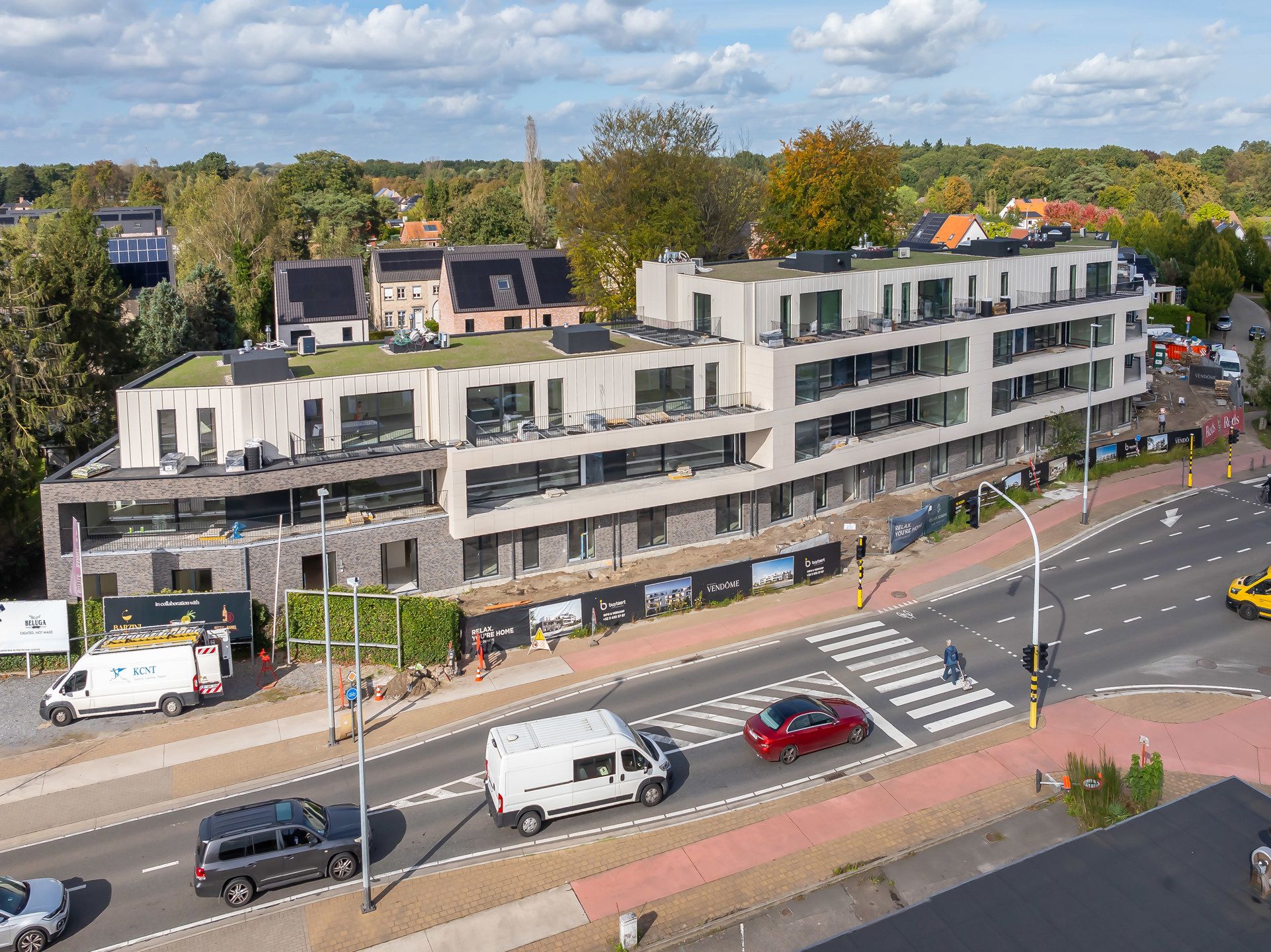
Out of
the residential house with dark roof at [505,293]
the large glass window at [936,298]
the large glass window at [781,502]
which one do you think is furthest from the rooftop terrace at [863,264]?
the residential house with dark roof at [505,293]

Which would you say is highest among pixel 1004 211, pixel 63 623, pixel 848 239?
pixel 1004 211

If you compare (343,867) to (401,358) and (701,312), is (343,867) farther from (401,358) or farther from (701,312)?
(701,312)

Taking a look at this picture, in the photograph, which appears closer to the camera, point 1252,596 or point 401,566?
point 1252,596

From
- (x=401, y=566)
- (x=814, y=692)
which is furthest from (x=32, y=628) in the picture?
(x=814, y=692)

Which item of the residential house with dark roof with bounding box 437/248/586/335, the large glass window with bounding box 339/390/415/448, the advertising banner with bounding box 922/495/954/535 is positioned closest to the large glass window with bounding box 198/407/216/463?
the large glass window with bounding box 339/390/415/448

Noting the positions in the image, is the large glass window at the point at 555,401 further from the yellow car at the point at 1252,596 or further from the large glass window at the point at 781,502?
the yellow car at the point at 1252,596

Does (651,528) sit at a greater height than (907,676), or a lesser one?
greater

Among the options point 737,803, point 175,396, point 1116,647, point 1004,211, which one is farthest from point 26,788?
point 1004,211

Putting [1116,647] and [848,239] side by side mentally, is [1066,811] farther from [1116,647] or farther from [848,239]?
[848,239]
